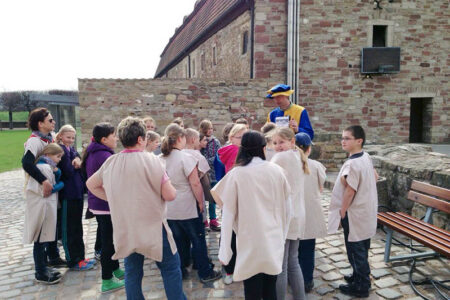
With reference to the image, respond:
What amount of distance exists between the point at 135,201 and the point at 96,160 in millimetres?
1066

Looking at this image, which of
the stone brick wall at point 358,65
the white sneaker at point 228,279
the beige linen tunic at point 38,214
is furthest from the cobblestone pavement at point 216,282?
the stone brick wall at point 358,65

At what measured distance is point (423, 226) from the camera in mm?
3900

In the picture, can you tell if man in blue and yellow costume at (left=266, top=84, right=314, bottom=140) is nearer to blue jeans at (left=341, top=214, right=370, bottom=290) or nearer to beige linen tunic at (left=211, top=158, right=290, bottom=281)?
blue jeans at (left=341, top=214, right=370, bottom=290)

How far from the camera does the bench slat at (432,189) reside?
3896 millimetres

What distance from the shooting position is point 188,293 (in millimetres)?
3461

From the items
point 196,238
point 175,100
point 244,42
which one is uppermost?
point 244,42

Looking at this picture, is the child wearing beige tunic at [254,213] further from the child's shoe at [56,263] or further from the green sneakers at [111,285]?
the child's shoe at [56,263]

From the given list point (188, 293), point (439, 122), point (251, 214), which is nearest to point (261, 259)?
point (251, 214)

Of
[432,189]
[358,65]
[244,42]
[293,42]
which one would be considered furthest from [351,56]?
[432,189]

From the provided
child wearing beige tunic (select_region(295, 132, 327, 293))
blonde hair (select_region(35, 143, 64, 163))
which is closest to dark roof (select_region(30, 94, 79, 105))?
blonde hair (select_region(35, 143, 64, 163))

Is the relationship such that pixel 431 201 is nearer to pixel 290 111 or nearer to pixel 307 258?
pixel 307 258

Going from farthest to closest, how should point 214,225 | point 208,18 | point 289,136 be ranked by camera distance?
point 208,18
point 214,225
point 289,136

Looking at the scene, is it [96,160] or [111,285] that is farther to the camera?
[111,285]

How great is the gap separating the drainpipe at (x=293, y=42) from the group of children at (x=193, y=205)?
25.9 ft
